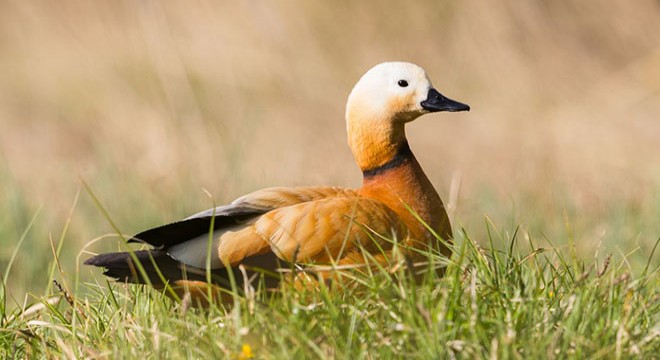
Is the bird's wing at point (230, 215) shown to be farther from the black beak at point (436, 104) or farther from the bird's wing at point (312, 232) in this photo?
the black beak at point (436, 104)

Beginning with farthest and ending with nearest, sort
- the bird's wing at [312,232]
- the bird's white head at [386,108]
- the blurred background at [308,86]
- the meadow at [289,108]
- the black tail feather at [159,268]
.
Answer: the blurred background at [308,86] → the meadow at [289,108] → the bird's white head at [386,108] → the bird's wing at [312,232] → the black tail feather at [159,268]

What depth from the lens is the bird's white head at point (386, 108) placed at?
5.07m

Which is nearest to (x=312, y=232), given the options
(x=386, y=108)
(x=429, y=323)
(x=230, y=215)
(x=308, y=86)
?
(x=230, y=215)

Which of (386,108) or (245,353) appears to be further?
(386,108)

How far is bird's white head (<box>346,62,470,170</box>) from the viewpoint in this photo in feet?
16.6

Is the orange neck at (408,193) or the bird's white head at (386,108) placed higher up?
the bird's white head at (386,108)

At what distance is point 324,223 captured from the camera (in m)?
4.48

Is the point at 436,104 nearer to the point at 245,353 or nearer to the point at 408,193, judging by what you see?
the point at 408,193

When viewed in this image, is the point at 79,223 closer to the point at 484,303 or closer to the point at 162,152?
the point at 162,152

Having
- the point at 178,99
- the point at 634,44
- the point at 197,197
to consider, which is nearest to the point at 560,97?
the point at 634,44

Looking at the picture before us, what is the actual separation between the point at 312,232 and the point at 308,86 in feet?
17.5

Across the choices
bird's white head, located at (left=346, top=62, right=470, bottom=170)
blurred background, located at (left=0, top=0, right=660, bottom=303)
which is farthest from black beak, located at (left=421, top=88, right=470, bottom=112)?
blurred background, located at (left=0, top=0, right=660, bottom=303)

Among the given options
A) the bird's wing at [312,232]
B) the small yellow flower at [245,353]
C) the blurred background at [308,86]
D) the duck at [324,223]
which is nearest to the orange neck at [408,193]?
the duck at [324,223]

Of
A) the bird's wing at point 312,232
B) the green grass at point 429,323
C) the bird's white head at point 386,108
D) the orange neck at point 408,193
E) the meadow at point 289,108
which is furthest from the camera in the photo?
the meadow at point 289,108
